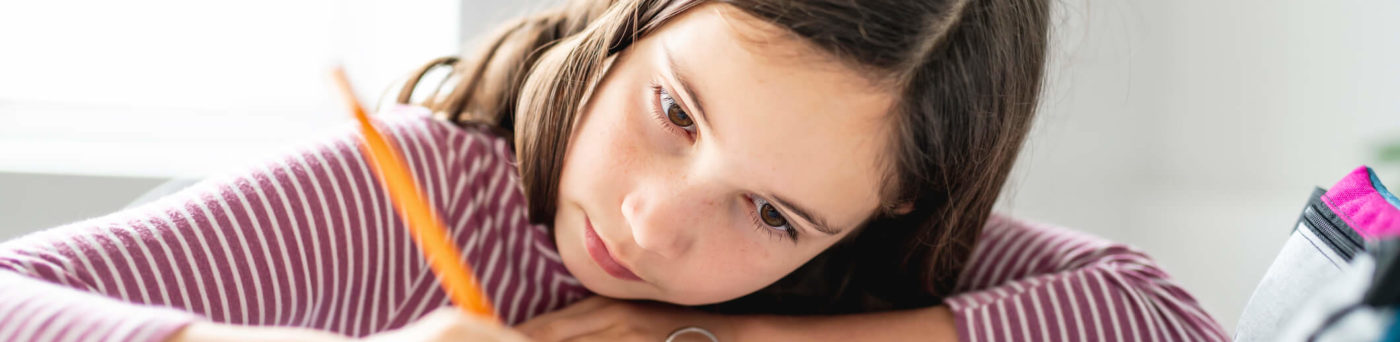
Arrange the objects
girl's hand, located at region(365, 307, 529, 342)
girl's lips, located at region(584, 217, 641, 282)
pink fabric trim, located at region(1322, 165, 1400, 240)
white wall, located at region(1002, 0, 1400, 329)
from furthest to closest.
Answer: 1. white wall, located at region(1002, 0, 1400, 329)
2. girl's lips, located at region(584, 217, 641, 282)
3. pink fabric trim, located at region(1322, 165, 1400, 240)
4. girl's hand, located at region(365, 307, 529, 342)

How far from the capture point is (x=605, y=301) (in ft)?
2.14

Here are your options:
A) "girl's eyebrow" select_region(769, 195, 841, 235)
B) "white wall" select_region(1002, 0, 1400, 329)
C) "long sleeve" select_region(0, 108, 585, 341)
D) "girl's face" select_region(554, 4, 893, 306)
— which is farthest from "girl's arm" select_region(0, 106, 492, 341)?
"white wall" select_region(1002, 0, 1400, 329)

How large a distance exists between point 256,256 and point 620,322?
0.20 metres

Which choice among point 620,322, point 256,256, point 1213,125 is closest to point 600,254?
point 620,322

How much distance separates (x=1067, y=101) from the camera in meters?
1.33

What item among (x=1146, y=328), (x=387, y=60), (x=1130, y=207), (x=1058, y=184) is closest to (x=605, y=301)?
(x=1146, y=328)

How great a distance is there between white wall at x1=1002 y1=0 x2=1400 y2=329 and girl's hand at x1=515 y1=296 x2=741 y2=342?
2.07 feet

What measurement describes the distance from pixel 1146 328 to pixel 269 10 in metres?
0.84

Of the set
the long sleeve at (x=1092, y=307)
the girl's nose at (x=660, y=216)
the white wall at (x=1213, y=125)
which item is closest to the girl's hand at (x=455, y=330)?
the girl's nose at (x=660, y=216)

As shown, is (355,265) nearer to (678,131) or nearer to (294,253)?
(294,253)

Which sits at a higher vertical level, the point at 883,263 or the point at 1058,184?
the point at 883,263

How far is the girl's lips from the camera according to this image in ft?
1.90

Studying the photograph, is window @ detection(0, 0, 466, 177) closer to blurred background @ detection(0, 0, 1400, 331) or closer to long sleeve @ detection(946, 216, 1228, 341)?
blurred background @ detection(0, 0, 1400, 331)

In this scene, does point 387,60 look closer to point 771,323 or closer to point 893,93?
point 771,323
